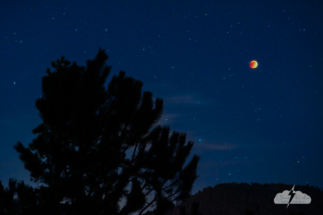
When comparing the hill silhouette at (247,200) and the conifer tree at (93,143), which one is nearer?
the conifer tree at (93,143)

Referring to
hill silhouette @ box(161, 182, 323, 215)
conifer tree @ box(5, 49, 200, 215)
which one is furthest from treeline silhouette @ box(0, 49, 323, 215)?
hill silhouette @ box(161, 182, 323, 215)

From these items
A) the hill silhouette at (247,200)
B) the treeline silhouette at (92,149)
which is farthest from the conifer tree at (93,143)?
the hill silhouette at (247,200)

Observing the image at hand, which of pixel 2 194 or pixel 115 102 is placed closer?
pixel 2 194

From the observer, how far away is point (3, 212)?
385 cm

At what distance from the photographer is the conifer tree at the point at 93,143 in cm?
383

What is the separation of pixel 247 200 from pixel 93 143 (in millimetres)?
31251

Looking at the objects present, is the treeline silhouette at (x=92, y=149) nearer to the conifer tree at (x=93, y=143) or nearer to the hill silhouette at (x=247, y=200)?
the conifer tree at (x=93, y=143)

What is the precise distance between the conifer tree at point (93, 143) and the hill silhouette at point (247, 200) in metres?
20.4

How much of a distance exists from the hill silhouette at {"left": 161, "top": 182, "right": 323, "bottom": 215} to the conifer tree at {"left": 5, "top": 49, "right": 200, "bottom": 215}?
20432 millimetres

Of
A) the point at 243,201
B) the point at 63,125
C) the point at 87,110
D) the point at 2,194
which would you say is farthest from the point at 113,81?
the point at 243,201

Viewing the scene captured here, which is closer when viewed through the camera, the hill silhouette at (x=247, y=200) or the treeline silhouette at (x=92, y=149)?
the treeline silhouette at (x=92, y=149)

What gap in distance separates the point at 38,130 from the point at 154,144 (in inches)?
102

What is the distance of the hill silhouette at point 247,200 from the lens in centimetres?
2644

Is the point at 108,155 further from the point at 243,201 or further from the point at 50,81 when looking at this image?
the point at 243,201
